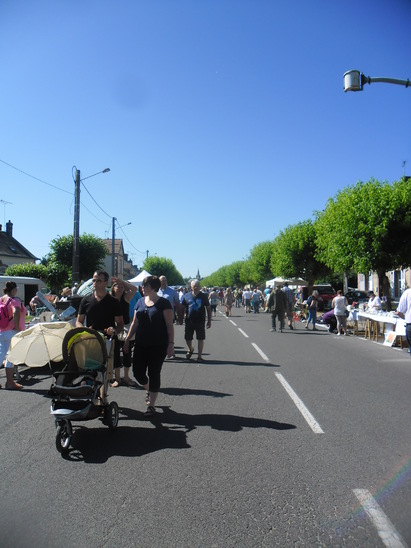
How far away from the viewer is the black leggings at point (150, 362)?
6289 mm

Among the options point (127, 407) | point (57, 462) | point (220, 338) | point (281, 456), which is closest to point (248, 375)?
point (127, 407)

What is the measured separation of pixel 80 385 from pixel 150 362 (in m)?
1.15

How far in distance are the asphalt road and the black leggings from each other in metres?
0.46

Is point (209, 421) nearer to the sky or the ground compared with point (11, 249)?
nearer to the ground

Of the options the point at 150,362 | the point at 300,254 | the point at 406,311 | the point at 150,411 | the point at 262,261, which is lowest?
the point at 150,411

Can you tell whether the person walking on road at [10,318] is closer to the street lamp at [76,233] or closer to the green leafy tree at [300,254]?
the street lamp at [76,233]

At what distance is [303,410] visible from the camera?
6617 mm

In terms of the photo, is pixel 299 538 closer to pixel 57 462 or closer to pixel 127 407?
pixel 57 462

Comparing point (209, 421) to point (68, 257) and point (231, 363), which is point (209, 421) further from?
point (68, 257)

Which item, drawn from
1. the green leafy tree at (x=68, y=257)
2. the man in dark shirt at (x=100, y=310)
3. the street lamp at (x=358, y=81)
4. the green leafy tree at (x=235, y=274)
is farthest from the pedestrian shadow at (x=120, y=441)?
the green leafy tree at (x=235, y=274)

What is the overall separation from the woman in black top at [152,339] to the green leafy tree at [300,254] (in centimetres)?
4061

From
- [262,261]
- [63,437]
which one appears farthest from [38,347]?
[262,261]

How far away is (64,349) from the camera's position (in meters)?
5.51

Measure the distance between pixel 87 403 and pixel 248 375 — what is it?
4713 millimetres
